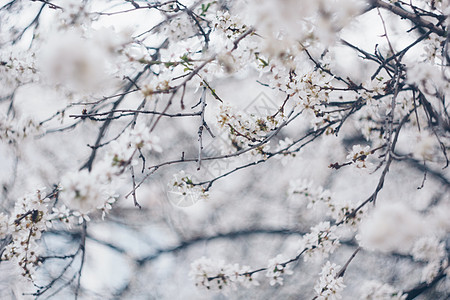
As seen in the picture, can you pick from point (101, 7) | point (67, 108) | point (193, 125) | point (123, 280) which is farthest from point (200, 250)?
point (101, 7)

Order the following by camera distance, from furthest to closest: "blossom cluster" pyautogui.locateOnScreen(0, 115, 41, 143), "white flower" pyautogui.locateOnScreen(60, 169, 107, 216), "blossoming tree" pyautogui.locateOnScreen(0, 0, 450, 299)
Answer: "blossom cluster" pyautogui.locateOnScreen(0, 115, 41, 143)
"blossoming tree" pyautogui.locateOnScreen(0, 0, 450, 299)
"white flower" pyautogui.locateOnScreen(60, 169, 107, 216)

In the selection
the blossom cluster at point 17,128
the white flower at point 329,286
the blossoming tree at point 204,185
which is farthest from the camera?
the blossom cluster at point 17,128

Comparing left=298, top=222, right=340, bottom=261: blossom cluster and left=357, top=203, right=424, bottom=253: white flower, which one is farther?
left=298, top=222, right=340, bottom=261: blossom cluster

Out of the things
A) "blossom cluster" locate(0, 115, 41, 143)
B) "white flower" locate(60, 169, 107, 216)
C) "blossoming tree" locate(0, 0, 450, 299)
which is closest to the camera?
"white flower" locate(60, 169, 107, 216)

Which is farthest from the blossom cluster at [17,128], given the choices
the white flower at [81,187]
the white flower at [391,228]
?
the white flower at [391,228]

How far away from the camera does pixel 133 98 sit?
3.92 ft

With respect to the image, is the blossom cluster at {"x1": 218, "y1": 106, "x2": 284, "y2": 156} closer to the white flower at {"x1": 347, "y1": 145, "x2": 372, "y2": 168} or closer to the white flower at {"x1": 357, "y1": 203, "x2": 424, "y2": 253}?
the white flower at {"x1": 347, "y1": 145, "x2": 372, "y2": 168}

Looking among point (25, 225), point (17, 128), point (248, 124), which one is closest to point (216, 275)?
point (248, 124)

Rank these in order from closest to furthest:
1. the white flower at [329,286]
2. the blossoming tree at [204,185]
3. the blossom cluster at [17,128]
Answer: the white flower at [329,286]
the blossoming tree at [204,185]
the blossom cluster at [17,128]

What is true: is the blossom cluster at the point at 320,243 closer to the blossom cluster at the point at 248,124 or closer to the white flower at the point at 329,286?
the white flower at the point at 329,286

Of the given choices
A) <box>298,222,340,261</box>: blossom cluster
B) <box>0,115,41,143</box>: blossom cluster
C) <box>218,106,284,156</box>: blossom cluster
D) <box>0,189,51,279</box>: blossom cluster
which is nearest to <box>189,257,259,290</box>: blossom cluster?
<box>298,222,340,261</box>: blossom cluster

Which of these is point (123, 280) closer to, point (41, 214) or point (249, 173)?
point (41, 214)

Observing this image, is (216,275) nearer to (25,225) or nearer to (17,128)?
(25,225)

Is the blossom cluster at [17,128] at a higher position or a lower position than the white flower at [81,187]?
higher
